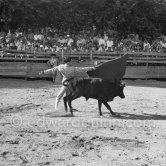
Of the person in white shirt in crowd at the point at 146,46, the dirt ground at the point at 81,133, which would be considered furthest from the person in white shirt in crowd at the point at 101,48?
the dirt ground at the point at 81,133

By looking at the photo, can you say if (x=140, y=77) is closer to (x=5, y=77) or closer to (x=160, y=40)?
(x=160, y=40)

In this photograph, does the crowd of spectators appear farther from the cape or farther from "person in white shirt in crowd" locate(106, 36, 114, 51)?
the cape

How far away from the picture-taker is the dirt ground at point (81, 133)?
6.97m

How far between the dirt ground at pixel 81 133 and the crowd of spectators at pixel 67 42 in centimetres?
493

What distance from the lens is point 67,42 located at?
1941cm

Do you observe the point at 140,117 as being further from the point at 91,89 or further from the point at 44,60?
the point at 44,60

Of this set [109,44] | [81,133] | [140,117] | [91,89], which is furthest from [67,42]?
[81,133]

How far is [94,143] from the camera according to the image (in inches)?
318

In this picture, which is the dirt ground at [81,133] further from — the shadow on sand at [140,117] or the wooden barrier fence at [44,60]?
the wooden barrier fence at [44,60]

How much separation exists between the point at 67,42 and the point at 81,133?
10937mm

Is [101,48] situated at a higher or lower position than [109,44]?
lower

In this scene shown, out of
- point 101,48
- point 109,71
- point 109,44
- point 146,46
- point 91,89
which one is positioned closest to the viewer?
point 91,89

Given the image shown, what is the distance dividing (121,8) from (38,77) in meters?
5.45

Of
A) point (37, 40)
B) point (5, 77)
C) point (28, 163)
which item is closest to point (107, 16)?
point (37, 40)
